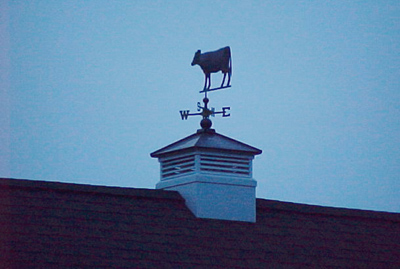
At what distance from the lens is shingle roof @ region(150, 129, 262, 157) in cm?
1717

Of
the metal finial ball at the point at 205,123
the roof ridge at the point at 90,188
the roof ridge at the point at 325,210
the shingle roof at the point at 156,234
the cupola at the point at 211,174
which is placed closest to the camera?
the shingle roof at the point at 156,234

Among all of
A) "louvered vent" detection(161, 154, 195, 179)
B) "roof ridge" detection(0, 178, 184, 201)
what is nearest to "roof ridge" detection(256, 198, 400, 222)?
"louvered vent" detection(161, 154, 195, 179)

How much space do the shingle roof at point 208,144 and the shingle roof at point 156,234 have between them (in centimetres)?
95

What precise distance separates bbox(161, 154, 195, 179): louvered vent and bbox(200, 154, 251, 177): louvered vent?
0.24m

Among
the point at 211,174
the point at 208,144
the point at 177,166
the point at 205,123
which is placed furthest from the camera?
the point at 205,123

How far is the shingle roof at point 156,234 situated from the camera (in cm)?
1431

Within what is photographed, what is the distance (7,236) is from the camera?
1413cm

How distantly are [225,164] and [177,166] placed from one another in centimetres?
89

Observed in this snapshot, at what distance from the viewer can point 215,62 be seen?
1777 centimetres

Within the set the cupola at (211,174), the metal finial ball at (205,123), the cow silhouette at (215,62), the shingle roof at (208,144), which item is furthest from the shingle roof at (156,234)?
the cow silhouette at (215,62)

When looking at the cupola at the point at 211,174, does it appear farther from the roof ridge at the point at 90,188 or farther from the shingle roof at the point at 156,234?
the roof ridge at the point at 90,188

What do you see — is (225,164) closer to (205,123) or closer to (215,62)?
(205,123)

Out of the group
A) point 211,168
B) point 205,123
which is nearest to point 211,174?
point 211,168

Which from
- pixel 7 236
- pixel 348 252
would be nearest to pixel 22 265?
pixel 7 236
